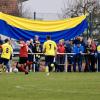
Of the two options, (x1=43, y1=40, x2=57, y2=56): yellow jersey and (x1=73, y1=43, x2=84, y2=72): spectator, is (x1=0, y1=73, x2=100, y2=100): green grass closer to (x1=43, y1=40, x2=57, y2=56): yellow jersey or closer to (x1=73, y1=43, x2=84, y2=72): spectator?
(x1=43, y1=40, x2=57, y2=56): yellow jersey

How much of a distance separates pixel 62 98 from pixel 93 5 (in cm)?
3971

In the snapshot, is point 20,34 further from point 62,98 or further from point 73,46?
point 62,98

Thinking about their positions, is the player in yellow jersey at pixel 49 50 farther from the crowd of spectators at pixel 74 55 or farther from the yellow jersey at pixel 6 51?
the crowd of spectators at pixel 74 55

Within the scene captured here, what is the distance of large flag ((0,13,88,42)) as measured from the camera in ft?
103

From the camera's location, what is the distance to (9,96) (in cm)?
1602

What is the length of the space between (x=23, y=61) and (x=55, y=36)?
4470 millimetres

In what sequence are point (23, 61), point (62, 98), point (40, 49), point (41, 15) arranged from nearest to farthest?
1. point (62, 98)
2. point (23, 61)
3. point (40, 49)
4. point (41, 15)

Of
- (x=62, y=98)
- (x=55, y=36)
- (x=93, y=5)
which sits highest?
(x=93, y=5)

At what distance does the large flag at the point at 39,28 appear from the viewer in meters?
31.4

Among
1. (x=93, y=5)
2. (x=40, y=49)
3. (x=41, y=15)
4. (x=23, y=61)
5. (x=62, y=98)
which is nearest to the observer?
(x=62, y=98)

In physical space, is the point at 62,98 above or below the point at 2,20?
below

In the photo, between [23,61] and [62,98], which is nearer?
[62,98]

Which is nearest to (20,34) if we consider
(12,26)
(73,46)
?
(12,26)

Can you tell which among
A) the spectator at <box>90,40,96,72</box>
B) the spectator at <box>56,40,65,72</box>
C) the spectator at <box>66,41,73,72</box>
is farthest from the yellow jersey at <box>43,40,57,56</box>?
the spectator at <box>90,40,96,72</box>
